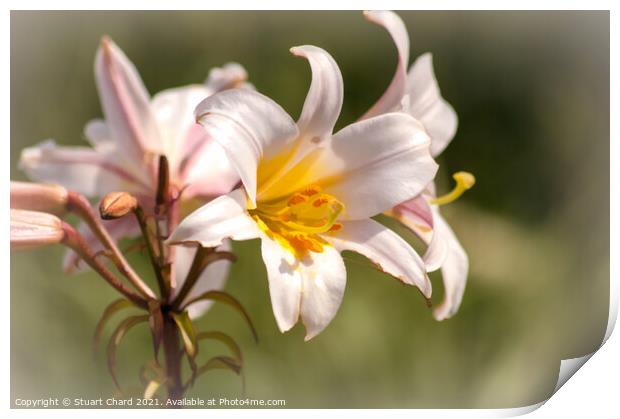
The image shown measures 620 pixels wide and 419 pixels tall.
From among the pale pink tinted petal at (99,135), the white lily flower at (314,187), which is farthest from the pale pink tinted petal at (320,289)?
the pale pink tinted petal at (99,135)

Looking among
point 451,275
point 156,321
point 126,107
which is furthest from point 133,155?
point 451,275

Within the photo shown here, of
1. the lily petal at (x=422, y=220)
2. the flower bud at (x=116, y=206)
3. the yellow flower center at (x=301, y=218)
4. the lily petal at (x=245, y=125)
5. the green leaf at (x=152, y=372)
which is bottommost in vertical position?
A: the green leaf at (x=152, y=372)

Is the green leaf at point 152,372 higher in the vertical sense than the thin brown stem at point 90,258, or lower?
lower

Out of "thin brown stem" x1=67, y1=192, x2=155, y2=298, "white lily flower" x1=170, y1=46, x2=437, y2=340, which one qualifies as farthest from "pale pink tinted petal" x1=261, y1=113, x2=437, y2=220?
"thin brown stem" x1=67, y1=192, x2=155, y2=298

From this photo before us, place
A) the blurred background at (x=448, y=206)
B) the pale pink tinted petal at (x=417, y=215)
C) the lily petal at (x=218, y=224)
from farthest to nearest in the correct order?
the blurred background at (x=448, y=206) → the pale pink tinted petal at (x=417, y=215) → the lily petal at (x=218, y=224)

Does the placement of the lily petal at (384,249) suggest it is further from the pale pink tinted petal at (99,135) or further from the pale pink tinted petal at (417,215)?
the pale pink tinted petal at (99,135)

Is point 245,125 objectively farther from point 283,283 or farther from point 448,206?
point 448,206

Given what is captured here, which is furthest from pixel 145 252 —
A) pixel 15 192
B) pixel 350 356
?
pixel 350 356
